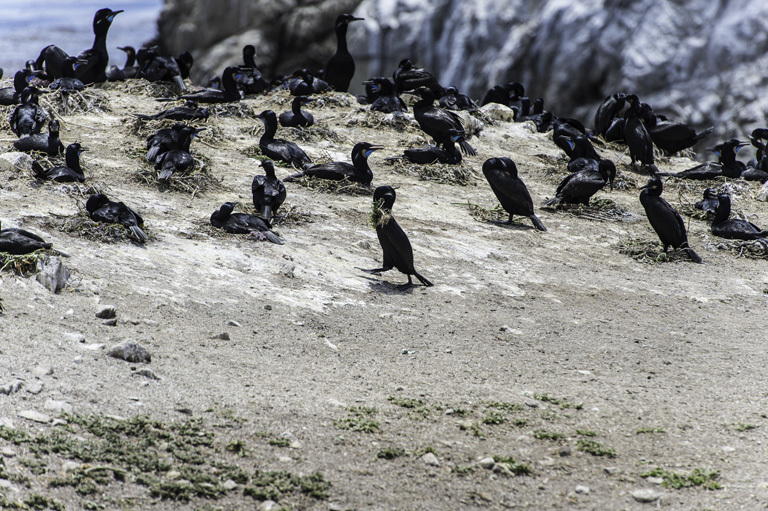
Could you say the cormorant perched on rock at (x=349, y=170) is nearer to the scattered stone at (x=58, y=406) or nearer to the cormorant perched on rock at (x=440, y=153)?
the cormorant perched on rock at (x=440, y=153)

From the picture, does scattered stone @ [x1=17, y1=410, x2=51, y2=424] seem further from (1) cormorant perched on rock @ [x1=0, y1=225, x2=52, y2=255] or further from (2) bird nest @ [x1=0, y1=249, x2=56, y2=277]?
(1) cormorant perched on rock @ [x1=0, y1=225, x2=52, y2=255]

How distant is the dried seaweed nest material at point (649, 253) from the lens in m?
9.47

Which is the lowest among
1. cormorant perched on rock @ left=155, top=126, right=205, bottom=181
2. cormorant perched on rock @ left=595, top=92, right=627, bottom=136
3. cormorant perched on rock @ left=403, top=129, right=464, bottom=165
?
cormorant perched on rock @ left=155, top=126, right=205, bottom=181

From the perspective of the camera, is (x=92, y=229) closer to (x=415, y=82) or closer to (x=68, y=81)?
(x=68, y=81)

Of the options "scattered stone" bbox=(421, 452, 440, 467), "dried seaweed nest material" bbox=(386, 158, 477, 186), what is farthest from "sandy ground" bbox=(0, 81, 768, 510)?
"dried seaweed nest material" bbox=(386, 158, 477, 186)

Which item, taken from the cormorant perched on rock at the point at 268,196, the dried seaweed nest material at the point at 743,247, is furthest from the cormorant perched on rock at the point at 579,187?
the cormorant perched on rock at the point at 268,196

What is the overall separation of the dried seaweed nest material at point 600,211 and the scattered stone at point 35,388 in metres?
8.19

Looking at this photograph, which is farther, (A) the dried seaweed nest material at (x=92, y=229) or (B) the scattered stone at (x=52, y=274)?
(A) the dried seaweed nest material at (x=92, y=229)

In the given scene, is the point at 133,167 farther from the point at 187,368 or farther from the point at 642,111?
the point at 642,111

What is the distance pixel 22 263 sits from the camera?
596cm

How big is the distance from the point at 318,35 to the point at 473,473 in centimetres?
3029

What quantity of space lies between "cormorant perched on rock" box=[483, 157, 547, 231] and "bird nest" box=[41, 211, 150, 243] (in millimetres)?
4754

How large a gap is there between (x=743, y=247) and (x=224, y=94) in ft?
29.3

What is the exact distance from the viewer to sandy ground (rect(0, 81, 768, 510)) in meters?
4.22
